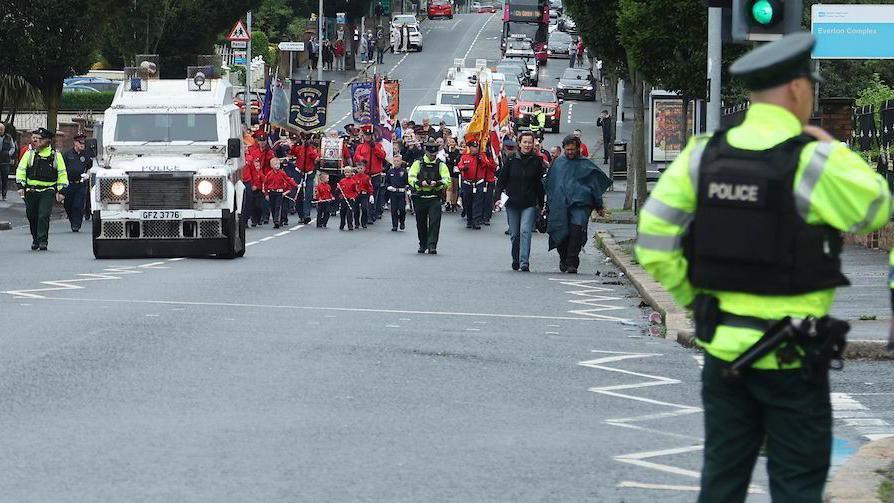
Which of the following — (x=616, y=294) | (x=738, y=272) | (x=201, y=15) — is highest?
(x=201, y=15)

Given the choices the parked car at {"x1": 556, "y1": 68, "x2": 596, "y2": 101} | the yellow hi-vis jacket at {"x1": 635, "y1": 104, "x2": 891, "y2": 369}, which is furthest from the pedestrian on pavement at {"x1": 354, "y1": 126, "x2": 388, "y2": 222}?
the parked car at {"x1": 556, "y1": 68, "x2": 596, "y2": 101}

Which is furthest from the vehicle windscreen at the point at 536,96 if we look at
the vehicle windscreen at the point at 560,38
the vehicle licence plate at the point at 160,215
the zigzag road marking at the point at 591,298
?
the zigzag road marking at the point at 591,298

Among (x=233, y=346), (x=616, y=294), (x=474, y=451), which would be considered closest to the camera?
(x=474, y=451)

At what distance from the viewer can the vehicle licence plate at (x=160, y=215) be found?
24.4 meters

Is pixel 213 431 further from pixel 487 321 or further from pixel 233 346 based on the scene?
pixel 487 321

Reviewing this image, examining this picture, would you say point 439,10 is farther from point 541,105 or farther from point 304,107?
point 304,107

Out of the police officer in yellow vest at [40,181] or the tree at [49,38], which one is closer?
the police officer in yellow vest at [40,181]

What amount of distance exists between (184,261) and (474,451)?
51.0 feet

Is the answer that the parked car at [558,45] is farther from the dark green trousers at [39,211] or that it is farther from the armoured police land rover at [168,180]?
the armoured police land rover at [168,180]

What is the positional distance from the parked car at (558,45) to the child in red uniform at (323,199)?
69.6 metres

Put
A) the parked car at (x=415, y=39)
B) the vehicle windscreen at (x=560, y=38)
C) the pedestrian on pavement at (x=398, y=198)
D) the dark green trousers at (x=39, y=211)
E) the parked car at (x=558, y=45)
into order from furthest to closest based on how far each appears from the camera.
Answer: the parked car at (x=415, y=39) → the vehicle windscreen at (x=560, y=38) → the parked car at (x=558, y=45) → the pedestrian on pavement at (x=398, y=198) → the dark green trousers at (x=39, y=211)

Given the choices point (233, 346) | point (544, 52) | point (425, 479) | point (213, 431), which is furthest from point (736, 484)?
point (544, 52)

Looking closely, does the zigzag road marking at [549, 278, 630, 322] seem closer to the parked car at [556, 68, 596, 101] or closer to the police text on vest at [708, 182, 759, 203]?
the police text on vest at [708, 182, 759, 203]

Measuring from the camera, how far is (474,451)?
9.15m
